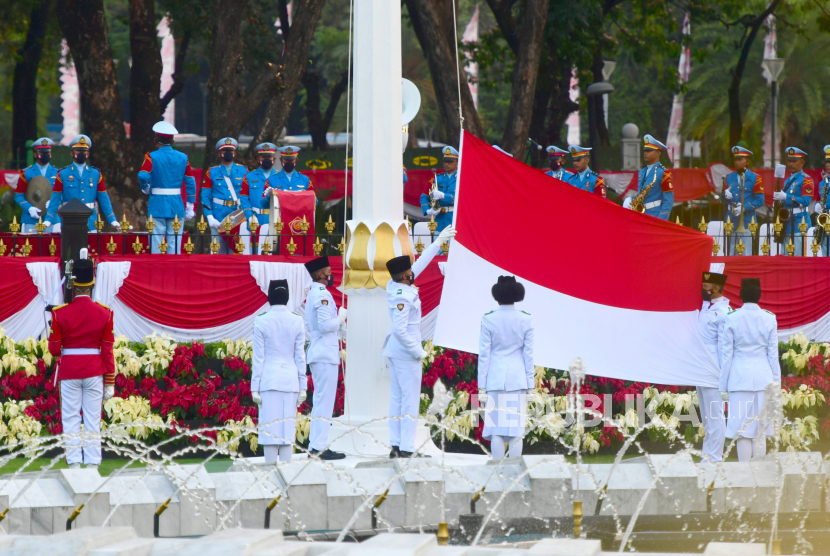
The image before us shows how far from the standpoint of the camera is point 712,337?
10430 millimetres

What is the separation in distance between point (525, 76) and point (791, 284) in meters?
6.82

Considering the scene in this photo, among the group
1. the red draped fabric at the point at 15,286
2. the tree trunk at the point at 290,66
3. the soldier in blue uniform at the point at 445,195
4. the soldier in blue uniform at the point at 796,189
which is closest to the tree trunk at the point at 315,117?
the tree trunk at the point at 290,66

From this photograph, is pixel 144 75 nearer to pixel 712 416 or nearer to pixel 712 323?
pixel 712 323

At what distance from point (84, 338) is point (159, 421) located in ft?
5.05

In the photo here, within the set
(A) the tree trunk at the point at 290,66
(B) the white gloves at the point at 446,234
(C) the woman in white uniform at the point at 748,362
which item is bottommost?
(C) the woman in white uniform at the point at 748,362

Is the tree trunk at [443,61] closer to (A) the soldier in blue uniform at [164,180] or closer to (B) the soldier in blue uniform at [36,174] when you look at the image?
(A) the soldier in blue uniform at [164,180]

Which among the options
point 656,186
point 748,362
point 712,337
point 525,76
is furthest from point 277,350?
point 525,76

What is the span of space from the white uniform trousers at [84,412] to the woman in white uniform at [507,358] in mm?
3244

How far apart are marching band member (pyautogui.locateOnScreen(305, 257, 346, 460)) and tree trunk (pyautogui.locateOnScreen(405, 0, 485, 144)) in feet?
26.6

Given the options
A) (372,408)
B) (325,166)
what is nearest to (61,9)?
(325,166)

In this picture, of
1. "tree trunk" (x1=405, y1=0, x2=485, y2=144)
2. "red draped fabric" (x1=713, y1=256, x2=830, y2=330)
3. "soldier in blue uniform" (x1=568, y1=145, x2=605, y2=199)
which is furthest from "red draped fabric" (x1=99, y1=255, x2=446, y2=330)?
"tree trunk" (x1=405, y1=0, x2=485, y2=144)

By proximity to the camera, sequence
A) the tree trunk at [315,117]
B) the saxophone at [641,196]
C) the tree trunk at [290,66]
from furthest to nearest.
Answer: the tree trunk at [315,117], the tree trunk at [290,66], the saxophone at [641,196]

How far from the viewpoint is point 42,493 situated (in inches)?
290

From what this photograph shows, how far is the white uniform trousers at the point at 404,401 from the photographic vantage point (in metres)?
9.86
